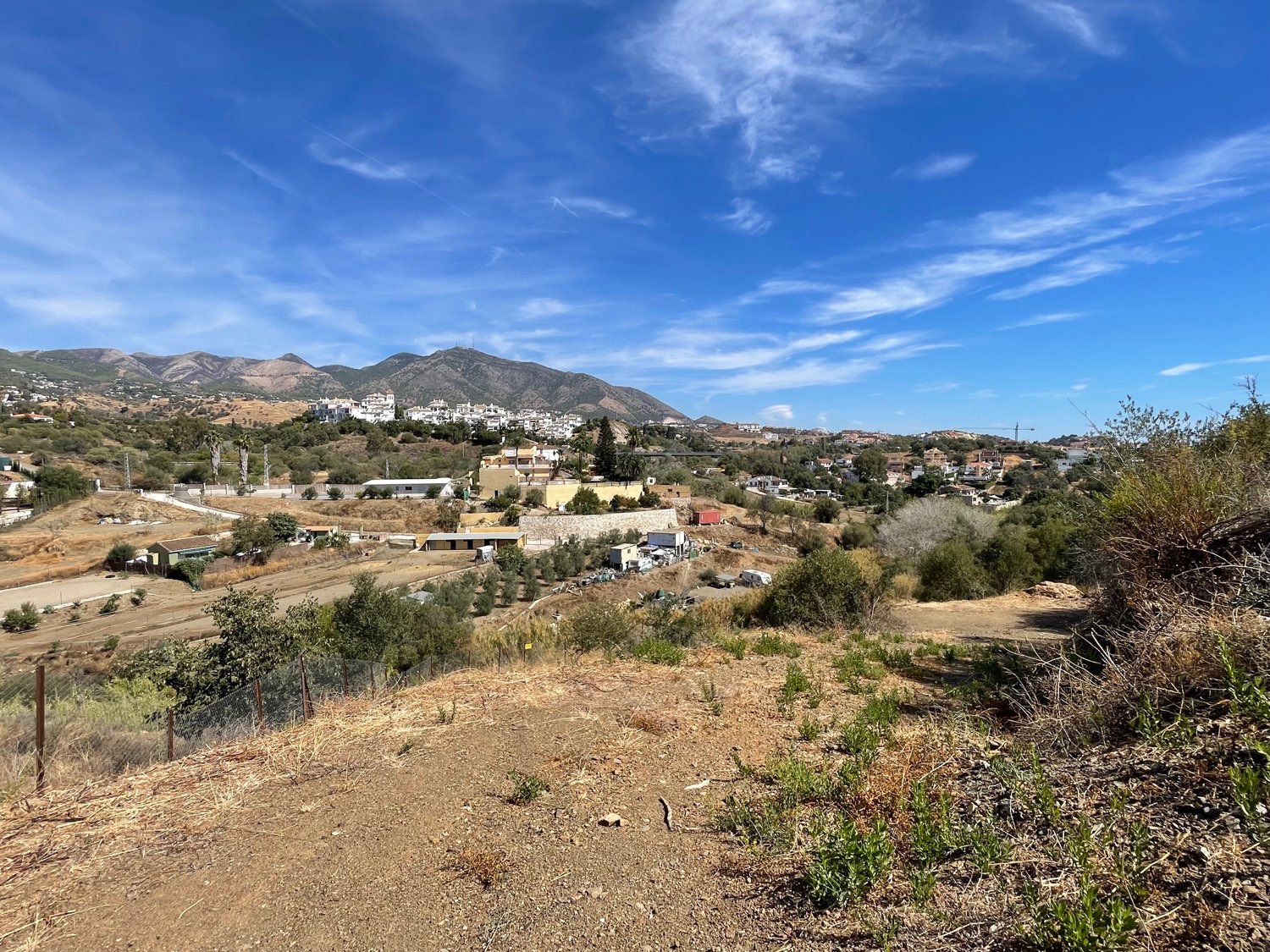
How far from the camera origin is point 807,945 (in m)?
2.31

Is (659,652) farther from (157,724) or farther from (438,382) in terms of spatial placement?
(438,382)

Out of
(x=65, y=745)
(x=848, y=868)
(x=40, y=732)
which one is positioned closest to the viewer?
(x=848, y=868)

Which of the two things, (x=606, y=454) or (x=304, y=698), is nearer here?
(x=304, y=698)

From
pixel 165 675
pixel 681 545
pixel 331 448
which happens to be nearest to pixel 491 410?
pixel 331 448

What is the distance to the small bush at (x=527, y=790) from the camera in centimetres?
383

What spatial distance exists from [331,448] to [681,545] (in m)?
47.5

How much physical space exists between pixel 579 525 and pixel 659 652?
35880 millimetres

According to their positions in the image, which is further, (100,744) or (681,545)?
(681,545)

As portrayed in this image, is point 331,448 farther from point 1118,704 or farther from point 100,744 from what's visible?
point 1118,704

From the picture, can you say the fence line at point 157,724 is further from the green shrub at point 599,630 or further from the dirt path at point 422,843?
the green shrub at point 599,630

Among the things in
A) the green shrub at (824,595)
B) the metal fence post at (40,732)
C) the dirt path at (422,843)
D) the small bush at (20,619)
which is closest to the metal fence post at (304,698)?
the dirt path at (422,843)

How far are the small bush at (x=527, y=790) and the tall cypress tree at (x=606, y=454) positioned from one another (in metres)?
55.6

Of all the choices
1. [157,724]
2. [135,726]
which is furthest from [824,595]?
[135,726]

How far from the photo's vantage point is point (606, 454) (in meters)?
61.8
